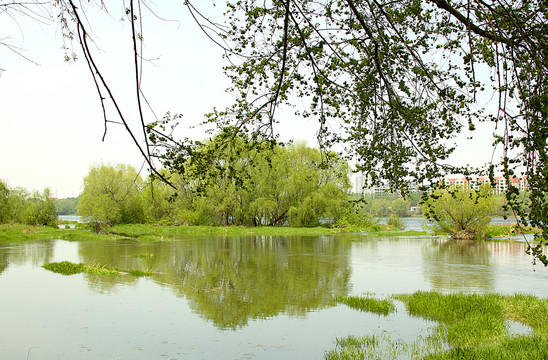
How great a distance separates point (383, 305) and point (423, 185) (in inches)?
244

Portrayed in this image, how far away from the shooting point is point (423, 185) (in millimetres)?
5527

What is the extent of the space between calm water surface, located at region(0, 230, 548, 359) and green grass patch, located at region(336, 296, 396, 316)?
0.31m

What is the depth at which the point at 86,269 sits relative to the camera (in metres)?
16.5

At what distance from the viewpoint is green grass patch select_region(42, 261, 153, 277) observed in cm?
1592

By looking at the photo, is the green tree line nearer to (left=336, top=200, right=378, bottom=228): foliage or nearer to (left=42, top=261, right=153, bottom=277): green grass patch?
(left=336, top=200, right=378, bottom=228): foliage

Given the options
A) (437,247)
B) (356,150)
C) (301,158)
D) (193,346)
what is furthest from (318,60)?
(301,158)

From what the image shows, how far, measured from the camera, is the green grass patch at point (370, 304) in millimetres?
10640

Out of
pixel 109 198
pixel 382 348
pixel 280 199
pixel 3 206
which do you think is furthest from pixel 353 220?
pixel 382 348

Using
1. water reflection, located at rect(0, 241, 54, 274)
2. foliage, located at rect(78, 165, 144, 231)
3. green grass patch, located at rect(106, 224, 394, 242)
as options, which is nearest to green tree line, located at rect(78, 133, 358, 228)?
foliage, located at rect(78, 165, 144, 231)

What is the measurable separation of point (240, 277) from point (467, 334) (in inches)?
352

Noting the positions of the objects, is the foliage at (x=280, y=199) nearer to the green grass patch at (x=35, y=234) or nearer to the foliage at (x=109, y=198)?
the foliage at (x=109, y=198)

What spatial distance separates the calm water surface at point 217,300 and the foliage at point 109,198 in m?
20.9

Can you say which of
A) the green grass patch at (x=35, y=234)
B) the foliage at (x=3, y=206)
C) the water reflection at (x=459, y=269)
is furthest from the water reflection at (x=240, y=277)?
the foliage at (x=3, y=206)

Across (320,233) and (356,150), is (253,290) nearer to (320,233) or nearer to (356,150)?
(356,150)
